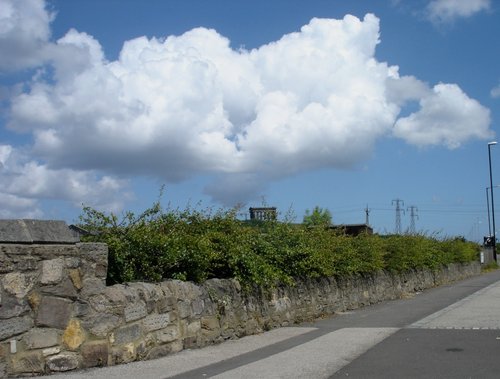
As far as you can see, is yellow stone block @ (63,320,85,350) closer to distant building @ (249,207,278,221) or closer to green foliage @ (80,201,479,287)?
green foliage @ (80,201,479,287)

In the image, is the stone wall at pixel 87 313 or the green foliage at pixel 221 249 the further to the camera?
the green foliage at pixel 221 249

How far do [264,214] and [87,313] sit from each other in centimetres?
775

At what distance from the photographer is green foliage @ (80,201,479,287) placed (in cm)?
935

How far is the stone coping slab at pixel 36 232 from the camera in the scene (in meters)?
7.20

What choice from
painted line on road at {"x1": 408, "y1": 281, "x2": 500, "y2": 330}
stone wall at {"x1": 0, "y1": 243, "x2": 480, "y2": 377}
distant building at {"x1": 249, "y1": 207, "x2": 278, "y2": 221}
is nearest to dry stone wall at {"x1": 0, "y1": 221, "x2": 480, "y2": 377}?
stone wall at {"x1": 0, "y1": 243, "x2": 480, "y2": 377}

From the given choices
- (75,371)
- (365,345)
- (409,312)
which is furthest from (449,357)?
(409,312)

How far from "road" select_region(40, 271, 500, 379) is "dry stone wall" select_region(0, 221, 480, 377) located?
0.86 feet

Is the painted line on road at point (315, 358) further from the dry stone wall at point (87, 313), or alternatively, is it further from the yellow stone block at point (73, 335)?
the yellow stone block at point (73, 335)

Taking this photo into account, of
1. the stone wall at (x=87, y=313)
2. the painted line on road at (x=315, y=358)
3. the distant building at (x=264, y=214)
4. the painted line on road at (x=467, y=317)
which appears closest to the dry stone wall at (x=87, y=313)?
the stone wall at (x=87, y=313)

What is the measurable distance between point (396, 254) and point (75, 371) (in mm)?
16255

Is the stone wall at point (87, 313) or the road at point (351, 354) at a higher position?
the stone wall at point (87, 313)

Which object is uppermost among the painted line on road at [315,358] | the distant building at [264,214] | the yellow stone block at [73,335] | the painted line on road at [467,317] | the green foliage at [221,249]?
the distant building at [264,214]

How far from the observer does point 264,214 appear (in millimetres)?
15039

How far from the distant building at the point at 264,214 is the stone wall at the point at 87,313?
4.22 m
